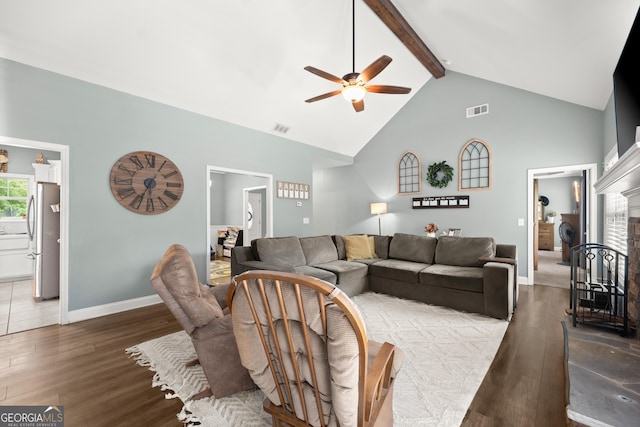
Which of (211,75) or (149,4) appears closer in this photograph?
(149,4)

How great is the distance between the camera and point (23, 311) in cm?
358

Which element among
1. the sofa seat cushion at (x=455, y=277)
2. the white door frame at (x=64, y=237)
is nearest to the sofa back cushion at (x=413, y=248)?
the sofa seat cushion at (x=455, y=277)

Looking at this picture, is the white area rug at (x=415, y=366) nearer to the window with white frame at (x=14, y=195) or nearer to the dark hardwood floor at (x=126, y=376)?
the dark hardwood floor at (x=126, y=376)

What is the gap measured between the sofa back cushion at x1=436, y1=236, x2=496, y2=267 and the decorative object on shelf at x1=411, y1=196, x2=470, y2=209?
1.65 metres

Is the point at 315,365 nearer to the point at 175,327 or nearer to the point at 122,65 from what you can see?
the point at 175,327

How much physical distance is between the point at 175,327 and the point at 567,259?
28.5ft

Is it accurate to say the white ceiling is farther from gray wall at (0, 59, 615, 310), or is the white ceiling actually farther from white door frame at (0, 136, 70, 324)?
white door frame at (0, 136, 70, 324)

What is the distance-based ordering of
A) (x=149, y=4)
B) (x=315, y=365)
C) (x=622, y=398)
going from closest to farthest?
(x=315, y=365), (x=622, y=398), (x=149, y=4)

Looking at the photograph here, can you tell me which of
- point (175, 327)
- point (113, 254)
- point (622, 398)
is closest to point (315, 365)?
point (622, 398)

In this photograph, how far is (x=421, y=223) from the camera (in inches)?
243

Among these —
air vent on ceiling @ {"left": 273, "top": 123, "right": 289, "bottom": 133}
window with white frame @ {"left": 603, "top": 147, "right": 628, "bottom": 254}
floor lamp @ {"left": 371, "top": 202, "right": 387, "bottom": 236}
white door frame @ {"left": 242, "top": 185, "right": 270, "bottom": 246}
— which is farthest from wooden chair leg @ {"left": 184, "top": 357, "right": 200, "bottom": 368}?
white door frame @ {"left": 242, "top": 185, "right": 270, "bottom": 246}

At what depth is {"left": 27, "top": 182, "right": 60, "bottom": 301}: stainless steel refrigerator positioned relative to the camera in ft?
13.0

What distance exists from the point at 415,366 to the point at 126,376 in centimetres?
225

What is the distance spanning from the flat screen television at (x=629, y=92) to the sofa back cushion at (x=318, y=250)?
11.6 feet
